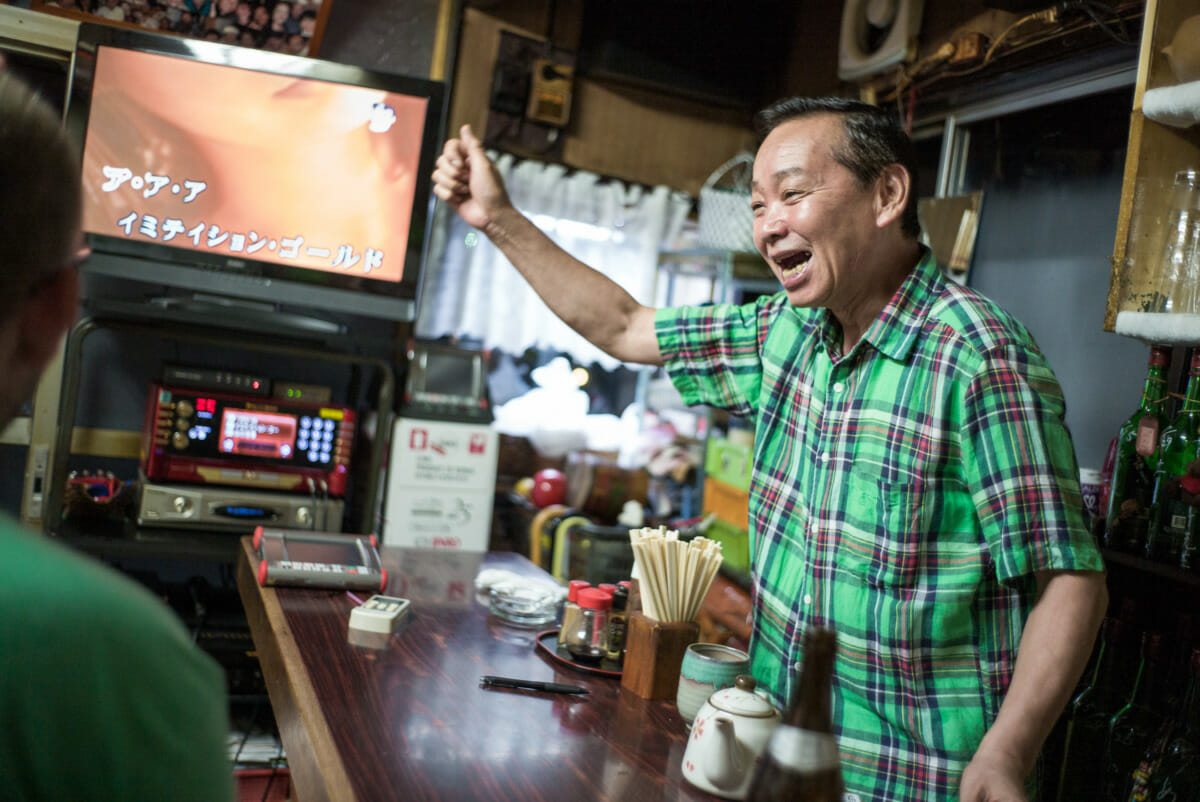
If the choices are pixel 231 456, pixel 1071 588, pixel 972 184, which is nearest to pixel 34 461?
pixel 231 456

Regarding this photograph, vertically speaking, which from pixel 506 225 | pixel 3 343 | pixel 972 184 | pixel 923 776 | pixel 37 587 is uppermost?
pixel 972 184

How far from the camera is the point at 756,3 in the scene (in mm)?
3961

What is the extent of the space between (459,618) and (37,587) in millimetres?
1190

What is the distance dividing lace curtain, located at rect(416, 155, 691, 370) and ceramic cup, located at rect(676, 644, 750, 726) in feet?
8.28

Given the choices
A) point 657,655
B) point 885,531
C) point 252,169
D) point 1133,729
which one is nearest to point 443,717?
point 657,655

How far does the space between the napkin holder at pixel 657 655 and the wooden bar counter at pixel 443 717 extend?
23mm

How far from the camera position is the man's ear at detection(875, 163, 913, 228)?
150cm

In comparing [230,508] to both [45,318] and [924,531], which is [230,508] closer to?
[924,531]

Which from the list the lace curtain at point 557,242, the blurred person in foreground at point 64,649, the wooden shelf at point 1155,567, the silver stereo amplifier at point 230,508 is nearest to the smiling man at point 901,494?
the wooden shelf at point 1155,567

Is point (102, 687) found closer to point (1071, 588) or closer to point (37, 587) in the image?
point (37, 587)

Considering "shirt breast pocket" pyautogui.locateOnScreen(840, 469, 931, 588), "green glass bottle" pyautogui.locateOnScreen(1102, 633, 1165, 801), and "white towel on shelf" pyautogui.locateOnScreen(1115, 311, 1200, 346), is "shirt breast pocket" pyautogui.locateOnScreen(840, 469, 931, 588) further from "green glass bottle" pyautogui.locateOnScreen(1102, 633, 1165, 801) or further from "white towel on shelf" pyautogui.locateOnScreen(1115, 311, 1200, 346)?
"green glass bottle" pyautogui.locateOnScreen(1102, 633, 1165, 801)

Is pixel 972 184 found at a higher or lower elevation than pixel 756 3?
lower

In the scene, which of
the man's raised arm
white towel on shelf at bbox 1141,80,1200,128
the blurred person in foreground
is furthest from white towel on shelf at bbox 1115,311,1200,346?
the blurred person in foreground

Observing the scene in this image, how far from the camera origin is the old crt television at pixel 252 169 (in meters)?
2.77
